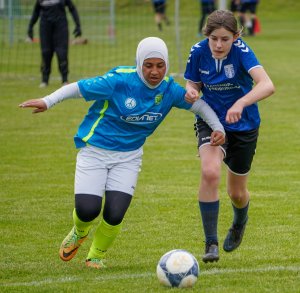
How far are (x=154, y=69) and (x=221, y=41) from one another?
1.89 feet

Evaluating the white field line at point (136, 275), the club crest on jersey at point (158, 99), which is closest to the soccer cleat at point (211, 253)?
the white field line at point (136, 275)

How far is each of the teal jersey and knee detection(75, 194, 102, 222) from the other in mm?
372

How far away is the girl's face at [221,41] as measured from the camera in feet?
22.4

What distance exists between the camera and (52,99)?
6.50 metres

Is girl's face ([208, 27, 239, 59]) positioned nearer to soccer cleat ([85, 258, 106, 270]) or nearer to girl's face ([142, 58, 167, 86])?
girl's face ([142, 58, 167, 86])

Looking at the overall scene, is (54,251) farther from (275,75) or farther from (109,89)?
(275,75)

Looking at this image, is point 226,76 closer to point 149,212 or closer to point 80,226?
point 80,226

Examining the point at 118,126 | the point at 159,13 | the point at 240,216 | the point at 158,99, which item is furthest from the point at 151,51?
the point at 159,13

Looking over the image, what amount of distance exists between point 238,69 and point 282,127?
7.90 m

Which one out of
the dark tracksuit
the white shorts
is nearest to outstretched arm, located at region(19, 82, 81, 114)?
the white shorts

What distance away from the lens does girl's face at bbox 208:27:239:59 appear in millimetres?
6828

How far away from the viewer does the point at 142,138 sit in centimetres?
689

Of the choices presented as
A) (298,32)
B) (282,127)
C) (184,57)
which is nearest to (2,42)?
(184,57)

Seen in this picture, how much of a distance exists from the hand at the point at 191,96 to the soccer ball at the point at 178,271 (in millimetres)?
1174
